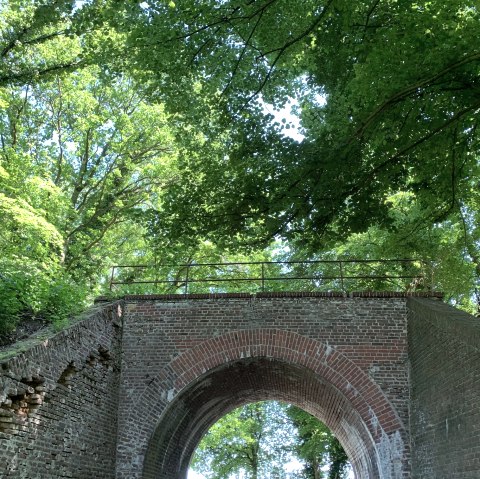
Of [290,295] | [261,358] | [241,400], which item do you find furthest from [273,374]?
[241,400]

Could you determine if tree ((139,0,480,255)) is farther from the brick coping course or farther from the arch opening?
the arch opening

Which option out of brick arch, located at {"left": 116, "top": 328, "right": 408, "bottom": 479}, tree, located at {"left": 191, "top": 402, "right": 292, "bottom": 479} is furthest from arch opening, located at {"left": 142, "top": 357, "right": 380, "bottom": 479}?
tree, located at {"left": 191, "top": 402, "right": 292, "bottom": 479}

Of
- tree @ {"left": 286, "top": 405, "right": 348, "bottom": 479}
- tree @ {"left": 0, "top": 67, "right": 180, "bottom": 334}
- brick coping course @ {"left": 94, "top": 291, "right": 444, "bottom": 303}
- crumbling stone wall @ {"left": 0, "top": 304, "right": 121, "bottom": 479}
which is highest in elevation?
tree @ {"left": 0, "top": 67, "right": 180, "bottom": 334}

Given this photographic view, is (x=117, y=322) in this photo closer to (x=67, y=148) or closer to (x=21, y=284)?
(x=21, y=284)

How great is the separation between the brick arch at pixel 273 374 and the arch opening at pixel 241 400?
32 mm

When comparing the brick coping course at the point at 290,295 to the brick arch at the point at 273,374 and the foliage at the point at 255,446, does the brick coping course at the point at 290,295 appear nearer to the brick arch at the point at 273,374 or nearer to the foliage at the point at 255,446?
the brick arch at the point at 273,374

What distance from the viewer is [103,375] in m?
10.6

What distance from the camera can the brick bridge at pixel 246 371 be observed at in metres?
9.08

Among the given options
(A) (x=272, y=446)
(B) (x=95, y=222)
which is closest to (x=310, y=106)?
(B) (x=95, y=222)

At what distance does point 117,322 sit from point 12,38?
7.41m

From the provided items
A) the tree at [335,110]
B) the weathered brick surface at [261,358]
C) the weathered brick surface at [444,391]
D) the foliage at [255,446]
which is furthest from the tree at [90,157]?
the foliage at [255,446]

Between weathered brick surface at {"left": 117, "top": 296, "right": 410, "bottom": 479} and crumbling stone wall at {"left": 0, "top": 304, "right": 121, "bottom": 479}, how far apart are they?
47 cm

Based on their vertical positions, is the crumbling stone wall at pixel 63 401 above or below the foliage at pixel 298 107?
below

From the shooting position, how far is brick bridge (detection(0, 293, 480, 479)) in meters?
9.08
